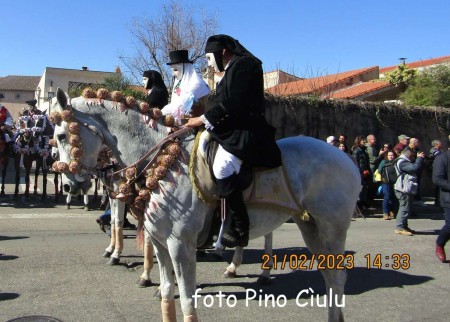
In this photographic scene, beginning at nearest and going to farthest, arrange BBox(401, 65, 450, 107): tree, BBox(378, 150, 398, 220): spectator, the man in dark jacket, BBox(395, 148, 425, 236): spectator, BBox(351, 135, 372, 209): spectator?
the man in dark jacket, BBox(395, 148, 425, 236): spectator, BBox(378, 150, 398, 220): spectator, BBox(351, 135, 372, 209): spectator, BBox(401, 65, 450, 107): tree

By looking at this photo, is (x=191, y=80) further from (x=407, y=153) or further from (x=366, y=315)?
(x=407, y=153)

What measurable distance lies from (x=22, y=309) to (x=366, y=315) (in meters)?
3.98

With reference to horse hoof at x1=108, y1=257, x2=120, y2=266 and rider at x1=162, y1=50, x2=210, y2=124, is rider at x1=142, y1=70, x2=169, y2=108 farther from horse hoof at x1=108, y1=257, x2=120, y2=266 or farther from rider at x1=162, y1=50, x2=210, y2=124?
horse hoof at x1=108, y1=257, x2=120, y2=266

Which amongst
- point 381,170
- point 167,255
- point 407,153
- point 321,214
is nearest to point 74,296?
point 167,255

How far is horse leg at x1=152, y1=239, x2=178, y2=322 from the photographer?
3.99m

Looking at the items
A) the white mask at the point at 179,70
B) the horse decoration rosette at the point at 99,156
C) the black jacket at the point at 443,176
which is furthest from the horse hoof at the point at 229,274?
the black jacket at the point at 443,176

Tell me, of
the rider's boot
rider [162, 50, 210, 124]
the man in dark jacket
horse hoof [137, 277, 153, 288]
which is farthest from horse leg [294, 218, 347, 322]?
the man in dark jacket

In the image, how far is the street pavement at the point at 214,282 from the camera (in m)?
5.24

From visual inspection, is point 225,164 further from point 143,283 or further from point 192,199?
point 143,283

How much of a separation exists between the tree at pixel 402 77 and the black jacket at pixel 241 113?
1095 inches

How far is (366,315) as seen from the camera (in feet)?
17.3

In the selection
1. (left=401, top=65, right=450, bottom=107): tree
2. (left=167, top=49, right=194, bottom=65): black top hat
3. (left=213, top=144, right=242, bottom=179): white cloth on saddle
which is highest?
(left=401, top=65, right=450, bottom=107): tree

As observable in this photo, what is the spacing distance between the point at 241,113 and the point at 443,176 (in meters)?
5.82

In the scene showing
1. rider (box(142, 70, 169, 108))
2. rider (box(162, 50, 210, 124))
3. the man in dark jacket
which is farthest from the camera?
the man in dark jacket
